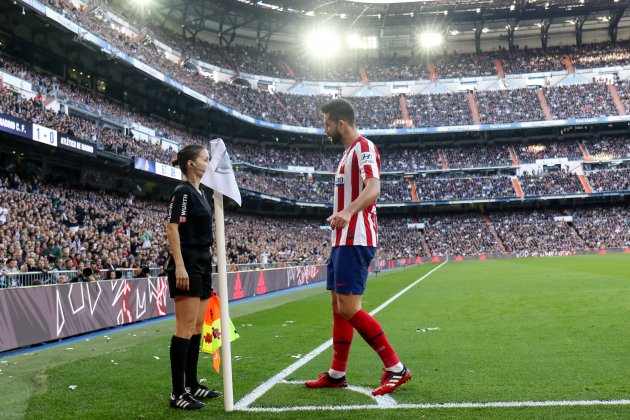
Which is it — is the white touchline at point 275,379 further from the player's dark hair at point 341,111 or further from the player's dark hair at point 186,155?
the player's dark hair at point 341,111

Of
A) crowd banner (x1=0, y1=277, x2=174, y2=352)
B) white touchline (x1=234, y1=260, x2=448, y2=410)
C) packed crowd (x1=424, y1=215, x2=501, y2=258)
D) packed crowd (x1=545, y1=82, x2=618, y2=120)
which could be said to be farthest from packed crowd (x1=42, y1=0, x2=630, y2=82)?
white touchline (x1=234, y1=260, x2=448, y2=410)

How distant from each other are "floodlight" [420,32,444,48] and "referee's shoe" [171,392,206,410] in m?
73.8

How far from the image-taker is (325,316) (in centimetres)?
1219

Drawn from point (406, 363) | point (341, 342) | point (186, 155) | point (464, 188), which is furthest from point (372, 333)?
point (464, 188)

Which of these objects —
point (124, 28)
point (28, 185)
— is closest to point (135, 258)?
point (28, 185)

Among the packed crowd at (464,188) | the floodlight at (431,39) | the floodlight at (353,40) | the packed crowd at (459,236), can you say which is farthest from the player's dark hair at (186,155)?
the floodlight at (431,39)

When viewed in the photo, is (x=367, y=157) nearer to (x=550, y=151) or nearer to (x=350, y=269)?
(x=350, y=269)

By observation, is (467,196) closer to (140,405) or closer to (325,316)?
Answer: (325,316)

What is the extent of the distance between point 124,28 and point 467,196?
1556 inches

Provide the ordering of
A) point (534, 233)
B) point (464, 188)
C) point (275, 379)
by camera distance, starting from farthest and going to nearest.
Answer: point (464, 188)
point (534, 233)
point (275, 379)

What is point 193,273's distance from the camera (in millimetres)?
4656

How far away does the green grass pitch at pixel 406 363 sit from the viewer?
13.9 feet

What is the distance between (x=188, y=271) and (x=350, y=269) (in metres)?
1.39

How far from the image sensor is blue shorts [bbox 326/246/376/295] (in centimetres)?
462
